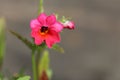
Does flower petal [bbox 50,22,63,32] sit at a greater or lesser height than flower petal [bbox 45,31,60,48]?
greater

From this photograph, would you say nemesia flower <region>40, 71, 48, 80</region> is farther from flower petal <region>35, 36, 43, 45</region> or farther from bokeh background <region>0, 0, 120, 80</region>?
bokeh background <region>0, 0, 120, 80</region>

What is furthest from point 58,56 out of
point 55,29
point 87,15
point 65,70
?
point 55,29

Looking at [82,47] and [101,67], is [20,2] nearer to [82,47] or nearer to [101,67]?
[82,47]

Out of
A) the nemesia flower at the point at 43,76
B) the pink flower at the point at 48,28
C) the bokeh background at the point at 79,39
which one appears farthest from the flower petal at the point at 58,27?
the bokeh background at the point at 79,39

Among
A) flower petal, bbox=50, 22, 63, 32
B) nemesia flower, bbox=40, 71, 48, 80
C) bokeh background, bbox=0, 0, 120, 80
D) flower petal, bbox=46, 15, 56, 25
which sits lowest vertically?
bokeh background, bbox=0, 0, 120, 80

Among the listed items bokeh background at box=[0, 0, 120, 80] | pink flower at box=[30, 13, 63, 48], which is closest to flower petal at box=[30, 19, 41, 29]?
pink flower at box=[30, 13, 63, 48]

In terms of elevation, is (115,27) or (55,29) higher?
(55,29)

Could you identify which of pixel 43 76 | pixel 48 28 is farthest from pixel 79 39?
pixel 48 28
